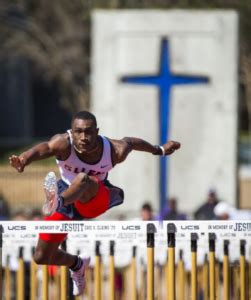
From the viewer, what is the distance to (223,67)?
1983cm

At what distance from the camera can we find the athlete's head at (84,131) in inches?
384

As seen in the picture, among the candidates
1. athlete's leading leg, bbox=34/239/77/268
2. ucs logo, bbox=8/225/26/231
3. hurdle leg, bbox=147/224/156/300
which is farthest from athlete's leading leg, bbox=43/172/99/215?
hurdle leg, bbox=147/224/156/300

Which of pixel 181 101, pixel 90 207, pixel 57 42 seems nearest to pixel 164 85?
pixel 181 101

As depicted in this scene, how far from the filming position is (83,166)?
10023 millimetres

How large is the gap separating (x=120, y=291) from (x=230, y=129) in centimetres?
522

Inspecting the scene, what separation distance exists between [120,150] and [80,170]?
40 cm

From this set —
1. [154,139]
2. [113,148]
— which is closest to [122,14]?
[154,139]

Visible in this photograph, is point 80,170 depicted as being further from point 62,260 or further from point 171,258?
point 171,258

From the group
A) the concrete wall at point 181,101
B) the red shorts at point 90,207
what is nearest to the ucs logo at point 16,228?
the red shorts at point 90,207

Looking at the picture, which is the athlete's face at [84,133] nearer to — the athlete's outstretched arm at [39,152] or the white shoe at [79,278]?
the athlete's outstretched arm at [39,152]

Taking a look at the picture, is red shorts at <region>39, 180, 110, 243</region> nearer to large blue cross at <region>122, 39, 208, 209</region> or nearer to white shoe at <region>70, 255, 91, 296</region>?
white shoe at <region>70, 255, 91, 296</region>

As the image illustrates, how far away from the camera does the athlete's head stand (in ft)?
32.0

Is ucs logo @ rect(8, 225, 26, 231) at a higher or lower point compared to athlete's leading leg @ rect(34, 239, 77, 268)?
higher

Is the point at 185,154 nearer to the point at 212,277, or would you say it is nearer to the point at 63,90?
the point at 212,277
